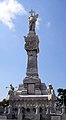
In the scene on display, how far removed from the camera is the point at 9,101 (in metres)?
63.6

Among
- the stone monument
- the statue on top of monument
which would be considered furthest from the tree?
the statue on top of monument

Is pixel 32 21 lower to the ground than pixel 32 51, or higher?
higher

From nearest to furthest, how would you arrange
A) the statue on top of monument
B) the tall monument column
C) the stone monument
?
the stone monument → the tall monument column → the statue on top of monument

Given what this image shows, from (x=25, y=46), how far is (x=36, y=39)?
3624mm

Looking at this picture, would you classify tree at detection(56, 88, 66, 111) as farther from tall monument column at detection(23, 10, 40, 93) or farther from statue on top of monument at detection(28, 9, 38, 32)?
statue on top of monument at detection(28, 9, 38, 32)

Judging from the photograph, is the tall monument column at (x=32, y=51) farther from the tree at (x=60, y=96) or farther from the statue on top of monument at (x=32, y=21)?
the tree at (x=60, y=96)

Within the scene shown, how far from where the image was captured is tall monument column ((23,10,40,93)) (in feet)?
227

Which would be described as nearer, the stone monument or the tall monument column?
the stone monument

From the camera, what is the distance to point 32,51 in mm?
72812

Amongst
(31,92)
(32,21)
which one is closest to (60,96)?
(31,92)

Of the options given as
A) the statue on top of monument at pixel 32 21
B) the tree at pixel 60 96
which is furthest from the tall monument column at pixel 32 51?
the tree at pixel 60 96

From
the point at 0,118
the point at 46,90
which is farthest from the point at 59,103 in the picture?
the point at 0,118

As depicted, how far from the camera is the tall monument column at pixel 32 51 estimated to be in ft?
227

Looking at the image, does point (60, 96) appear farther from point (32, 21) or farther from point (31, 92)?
point (32, 21)
